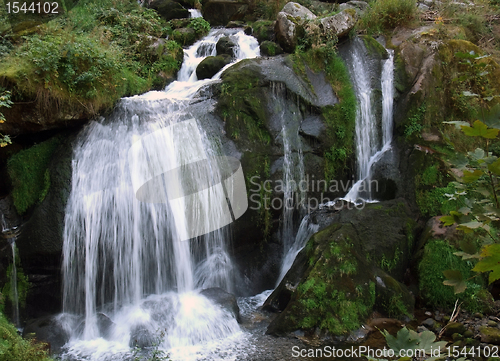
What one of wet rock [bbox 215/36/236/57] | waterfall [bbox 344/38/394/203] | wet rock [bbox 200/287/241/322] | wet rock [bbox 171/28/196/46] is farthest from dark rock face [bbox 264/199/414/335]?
wet rock [bbox 171/28/196/46]

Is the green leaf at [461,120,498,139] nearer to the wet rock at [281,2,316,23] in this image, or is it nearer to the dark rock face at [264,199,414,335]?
the dark rock face at [264,199,414,335]

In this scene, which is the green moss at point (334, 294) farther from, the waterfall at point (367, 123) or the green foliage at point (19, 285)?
the green foliage at point (19, 285)

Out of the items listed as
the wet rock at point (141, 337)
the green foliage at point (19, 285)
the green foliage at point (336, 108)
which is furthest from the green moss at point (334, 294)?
the green foliage at point (19, 285)

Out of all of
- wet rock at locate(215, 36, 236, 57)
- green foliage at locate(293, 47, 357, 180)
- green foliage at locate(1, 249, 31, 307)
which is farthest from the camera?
wet rock at locate(215, 36, 236, 57)

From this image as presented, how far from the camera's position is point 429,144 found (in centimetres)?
799

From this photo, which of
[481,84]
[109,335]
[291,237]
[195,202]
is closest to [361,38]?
[481,84]

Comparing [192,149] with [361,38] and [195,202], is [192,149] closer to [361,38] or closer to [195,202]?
[195,202]

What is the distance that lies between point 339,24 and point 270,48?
Result: 1.71 meters

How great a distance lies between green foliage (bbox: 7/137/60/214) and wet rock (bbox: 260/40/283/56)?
565cm

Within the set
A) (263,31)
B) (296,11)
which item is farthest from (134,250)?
(296,11)

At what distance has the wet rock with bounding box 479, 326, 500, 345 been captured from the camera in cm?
494

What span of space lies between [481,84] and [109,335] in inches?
357

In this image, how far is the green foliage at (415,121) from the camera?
8.16 m

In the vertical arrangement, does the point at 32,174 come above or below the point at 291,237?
above
